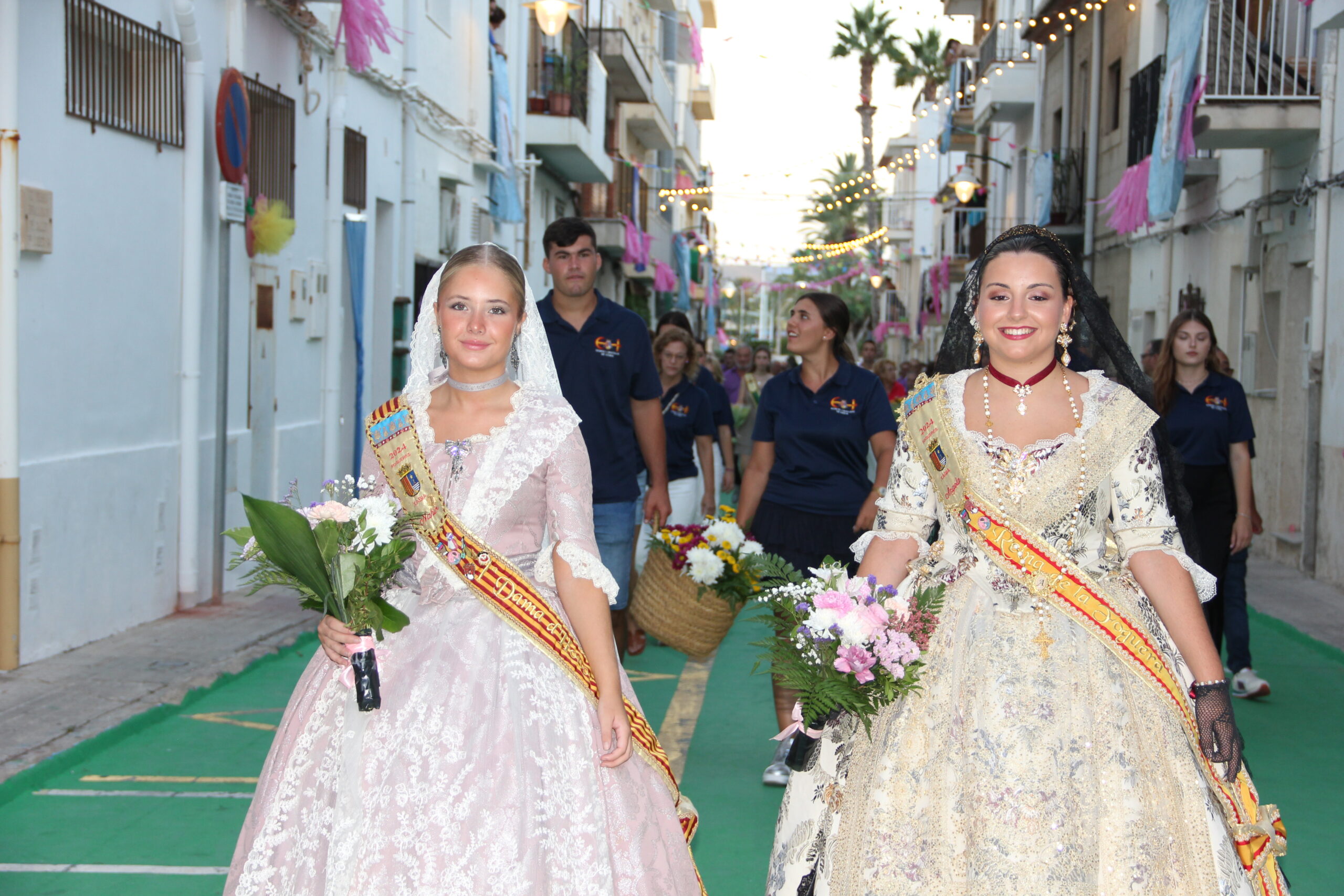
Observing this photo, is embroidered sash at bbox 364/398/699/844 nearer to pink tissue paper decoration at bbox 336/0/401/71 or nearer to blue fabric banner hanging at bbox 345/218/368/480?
pink tissue paper decoration at bbox 336/0/401/71

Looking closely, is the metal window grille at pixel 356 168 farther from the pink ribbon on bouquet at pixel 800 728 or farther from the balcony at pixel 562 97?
the pink ribbon on bouquet at pixel 800 728

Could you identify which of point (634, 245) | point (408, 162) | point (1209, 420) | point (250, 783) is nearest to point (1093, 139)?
point (408, 162)

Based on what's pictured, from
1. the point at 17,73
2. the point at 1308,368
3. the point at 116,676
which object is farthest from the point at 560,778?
the point at 1308,368

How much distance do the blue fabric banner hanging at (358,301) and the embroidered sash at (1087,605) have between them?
9.25 metres

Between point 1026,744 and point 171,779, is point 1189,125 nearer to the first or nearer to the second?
point 171,779

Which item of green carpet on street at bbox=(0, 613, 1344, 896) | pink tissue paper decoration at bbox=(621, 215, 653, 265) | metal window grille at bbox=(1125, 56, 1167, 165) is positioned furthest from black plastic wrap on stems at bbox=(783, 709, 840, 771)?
pink tissue paper decoration at bbox=(621, 215, 653, 265)

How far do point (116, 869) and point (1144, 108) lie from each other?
50.0 ft

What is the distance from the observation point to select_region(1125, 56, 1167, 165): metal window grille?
54.1ft

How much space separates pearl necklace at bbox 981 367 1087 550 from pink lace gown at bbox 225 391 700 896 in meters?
1.00

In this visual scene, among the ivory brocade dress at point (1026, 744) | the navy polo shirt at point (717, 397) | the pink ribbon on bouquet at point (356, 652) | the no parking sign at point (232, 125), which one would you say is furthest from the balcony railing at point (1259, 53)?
the pink ribbon on bouquet at point (356, 652)

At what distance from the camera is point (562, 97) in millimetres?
22469

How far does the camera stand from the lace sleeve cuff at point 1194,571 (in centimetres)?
354

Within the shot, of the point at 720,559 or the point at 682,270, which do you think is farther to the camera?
the point at 682,270

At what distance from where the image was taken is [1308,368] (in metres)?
12.6
